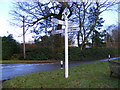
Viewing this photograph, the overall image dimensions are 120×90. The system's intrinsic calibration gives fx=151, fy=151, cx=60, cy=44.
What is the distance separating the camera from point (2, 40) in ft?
84.0

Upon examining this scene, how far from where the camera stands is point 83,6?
23.2 meters

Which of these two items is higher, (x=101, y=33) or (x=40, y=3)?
(x=40, y=3)

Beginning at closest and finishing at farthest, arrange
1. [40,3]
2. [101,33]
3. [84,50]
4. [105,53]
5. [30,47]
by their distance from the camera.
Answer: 1. [40,3]
2. [30,47]
3. [84,50]
4. [105,53]
5. [101,33]

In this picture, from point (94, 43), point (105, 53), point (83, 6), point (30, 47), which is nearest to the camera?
point (83, 6)

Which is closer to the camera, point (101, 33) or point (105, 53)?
point (105, 53)

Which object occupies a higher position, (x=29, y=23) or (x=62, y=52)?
(x=29, y=23)

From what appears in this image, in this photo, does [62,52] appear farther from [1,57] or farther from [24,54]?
[1,57]

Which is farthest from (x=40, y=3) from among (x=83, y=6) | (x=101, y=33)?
(x=101, y=33)

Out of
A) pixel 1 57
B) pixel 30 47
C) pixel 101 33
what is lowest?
pixel 1 57

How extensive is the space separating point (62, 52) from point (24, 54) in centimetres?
598

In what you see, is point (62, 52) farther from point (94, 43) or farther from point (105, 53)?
point (94, 43)

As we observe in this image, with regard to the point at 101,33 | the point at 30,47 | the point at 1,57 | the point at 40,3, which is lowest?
the point at 1,57

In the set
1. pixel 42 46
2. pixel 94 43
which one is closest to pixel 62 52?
pixel 42 46

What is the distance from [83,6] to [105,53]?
12.2 metres
